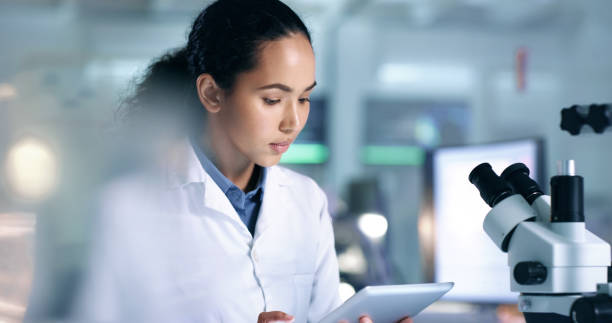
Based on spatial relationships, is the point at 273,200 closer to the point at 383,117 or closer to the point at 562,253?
the point at 562,253

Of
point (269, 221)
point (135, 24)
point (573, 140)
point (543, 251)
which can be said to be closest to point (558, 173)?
point (543, 251)

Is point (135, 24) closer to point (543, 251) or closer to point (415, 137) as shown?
point (415, 137)

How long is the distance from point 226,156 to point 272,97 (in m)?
0.23

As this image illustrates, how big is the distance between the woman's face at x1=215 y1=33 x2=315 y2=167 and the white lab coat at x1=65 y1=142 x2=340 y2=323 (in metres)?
0.20

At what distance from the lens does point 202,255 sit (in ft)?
4.81

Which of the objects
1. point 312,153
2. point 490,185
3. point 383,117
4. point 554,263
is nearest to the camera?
point 554,263

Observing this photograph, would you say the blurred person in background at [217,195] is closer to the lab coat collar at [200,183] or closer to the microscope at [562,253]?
the lab coat collar at [200,183]

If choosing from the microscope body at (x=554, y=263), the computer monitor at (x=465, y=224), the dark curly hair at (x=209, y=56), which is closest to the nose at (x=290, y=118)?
the dark curly hair at (x=209, y=56)

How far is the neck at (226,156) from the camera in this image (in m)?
1.49

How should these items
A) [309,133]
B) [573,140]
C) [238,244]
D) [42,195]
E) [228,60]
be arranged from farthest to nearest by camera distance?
[309,133] < [573,140] < [238,244] < [228,60] < [42,195]

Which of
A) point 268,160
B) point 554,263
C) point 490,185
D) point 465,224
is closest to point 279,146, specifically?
point 268,160

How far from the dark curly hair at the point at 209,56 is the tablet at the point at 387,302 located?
0.54 meters

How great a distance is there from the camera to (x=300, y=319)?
5.19ft

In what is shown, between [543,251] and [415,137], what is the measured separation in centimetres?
502
